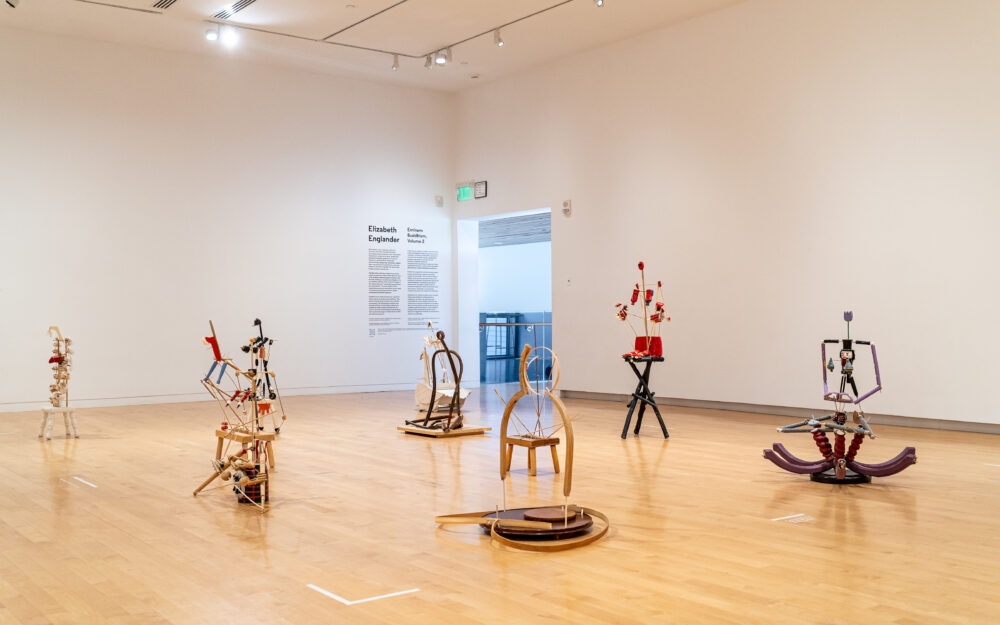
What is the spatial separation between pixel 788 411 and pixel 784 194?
7.45ft

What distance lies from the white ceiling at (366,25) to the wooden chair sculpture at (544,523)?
6.62 meters

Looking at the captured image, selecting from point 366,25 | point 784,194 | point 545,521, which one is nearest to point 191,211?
point 366,25

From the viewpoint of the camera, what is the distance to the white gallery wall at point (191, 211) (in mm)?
10750

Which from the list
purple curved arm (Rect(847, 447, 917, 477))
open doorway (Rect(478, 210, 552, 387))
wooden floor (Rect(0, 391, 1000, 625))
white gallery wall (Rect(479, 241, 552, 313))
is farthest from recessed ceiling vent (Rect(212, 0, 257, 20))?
purple curved arm (Rect(847, 447, 917, 477))

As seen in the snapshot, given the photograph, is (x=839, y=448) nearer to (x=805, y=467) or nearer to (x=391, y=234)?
(x=805, y=467)

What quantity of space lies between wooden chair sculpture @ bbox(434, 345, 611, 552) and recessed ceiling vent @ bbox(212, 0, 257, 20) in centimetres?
696

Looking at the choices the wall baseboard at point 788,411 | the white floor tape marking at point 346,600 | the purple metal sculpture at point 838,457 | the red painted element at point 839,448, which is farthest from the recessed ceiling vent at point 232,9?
the white floor tape marking at point 346,600

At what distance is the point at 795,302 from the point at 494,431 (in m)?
3.45

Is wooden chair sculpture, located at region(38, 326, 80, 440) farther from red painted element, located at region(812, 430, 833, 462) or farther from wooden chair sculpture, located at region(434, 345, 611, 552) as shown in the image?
red painted element, located at region(812, 430, 833, 462)

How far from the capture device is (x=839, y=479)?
5.75 meters

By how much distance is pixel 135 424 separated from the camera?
9328 millimetres

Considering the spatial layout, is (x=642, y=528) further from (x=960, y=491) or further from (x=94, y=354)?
(x=94, y=354)

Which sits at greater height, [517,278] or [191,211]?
[191,211]

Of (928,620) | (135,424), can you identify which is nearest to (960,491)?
(928,620)
